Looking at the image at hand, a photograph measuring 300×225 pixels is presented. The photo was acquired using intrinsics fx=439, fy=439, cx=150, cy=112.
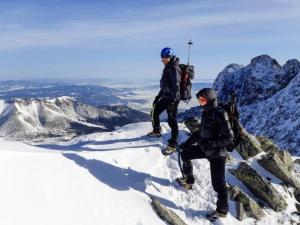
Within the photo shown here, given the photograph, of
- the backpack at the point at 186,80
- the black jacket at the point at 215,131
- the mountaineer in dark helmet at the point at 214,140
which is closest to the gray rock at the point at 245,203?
the mountaineer in dark helmet at the point at 214,140

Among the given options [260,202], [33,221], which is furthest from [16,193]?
[260,202]

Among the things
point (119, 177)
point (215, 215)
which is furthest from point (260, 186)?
point (119, 177)

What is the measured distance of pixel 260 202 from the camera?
19.5m

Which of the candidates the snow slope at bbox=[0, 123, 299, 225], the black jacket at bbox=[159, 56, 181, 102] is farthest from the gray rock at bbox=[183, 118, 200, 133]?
the black jacket at bbox=[159, 56, 181, 102]

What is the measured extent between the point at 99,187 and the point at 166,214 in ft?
8.51

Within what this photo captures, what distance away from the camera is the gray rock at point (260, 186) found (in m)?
19.6

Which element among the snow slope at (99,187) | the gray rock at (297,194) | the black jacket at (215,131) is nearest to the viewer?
the snow slope at (99,187)

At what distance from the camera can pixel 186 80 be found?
63.7 ft

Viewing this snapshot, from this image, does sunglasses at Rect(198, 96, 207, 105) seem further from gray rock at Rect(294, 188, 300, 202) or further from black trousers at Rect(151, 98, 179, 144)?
gray rock at Rect(294, 188, 300, 202)

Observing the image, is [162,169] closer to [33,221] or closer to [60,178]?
[60,178]

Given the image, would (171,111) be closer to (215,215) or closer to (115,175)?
(115,175)

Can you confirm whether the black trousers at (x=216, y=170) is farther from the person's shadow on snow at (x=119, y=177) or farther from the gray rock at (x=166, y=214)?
the gray rock at (x=166, y=214)

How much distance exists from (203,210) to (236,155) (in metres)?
6.22

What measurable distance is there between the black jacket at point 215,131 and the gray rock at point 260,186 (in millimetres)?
5625
